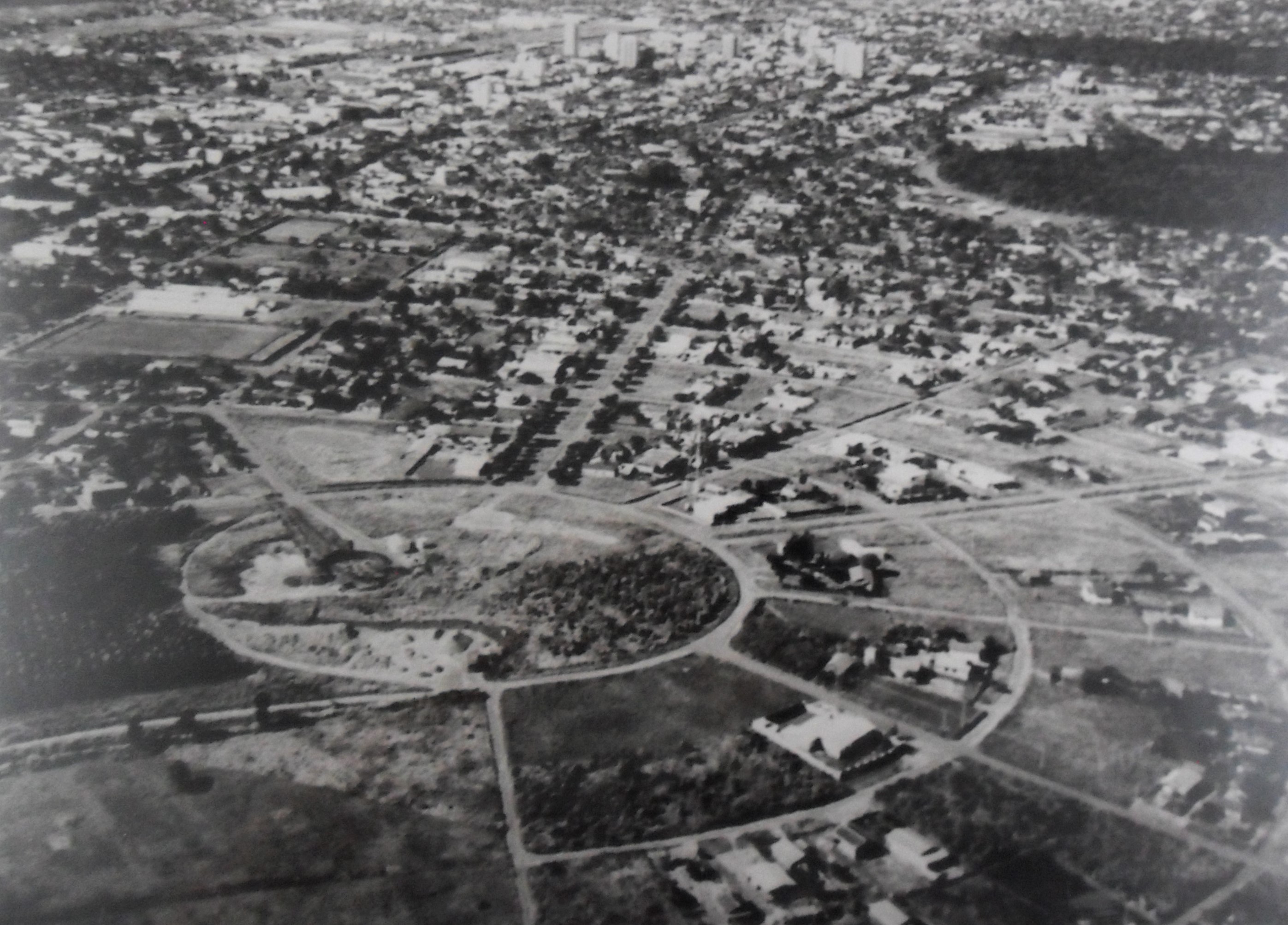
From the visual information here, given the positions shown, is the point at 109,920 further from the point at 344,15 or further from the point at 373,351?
the point at 344,15

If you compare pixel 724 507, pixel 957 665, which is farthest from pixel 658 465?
pixel 957 665

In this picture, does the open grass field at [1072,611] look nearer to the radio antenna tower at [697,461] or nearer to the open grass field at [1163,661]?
the open grass field at [1163,661]

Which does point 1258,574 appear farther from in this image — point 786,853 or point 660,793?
point 660,793

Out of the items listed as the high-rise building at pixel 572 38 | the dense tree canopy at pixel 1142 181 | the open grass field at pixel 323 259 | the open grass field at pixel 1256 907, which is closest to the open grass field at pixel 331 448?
the open grass field at pixel 323 259

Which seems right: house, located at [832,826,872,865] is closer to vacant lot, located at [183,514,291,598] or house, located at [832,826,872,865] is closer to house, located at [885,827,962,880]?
house, located at [885,827,962,880]

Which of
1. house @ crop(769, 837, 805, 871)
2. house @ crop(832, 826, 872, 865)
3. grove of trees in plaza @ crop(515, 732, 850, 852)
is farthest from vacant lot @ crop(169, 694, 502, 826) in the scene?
house @ crop(832, 826, 872, 865)

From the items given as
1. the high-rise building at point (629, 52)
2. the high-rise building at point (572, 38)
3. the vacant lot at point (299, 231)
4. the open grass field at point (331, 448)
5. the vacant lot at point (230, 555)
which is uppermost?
the high-rise building at point (572, 38)
